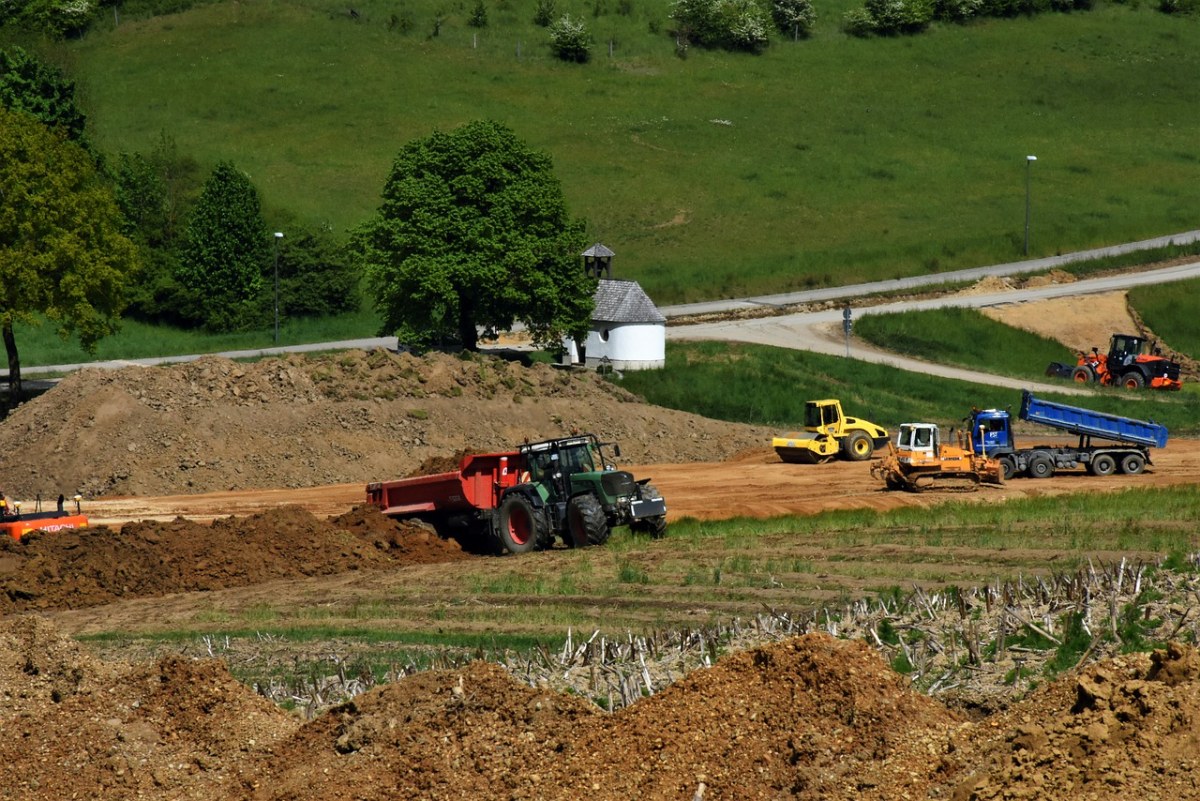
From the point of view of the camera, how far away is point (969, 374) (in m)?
67.6

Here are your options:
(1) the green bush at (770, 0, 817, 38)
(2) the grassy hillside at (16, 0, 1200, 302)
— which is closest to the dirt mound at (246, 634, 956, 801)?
(2) the grassy hillside at (16, 0, 1200, 302)

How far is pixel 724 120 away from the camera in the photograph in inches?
4648

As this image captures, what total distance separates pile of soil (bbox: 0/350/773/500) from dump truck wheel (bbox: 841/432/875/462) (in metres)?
4.64

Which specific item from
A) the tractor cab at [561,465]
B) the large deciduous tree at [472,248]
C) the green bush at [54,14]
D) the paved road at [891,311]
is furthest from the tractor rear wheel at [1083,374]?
the green bush at [54,14]

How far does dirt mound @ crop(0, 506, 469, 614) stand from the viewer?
29.1 m

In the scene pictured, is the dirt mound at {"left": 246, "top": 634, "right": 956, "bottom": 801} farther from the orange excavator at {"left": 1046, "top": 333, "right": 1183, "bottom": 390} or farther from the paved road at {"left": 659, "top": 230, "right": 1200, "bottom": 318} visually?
Result: the paved road at {"left": 659, "top": 230, "right": 1200, "bottom": 318}

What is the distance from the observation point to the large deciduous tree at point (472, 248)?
202 ft

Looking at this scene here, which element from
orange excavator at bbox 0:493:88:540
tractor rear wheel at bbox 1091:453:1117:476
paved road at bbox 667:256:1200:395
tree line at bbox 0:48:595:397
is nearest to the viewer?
orange excavator at bbox 0:493:88:540

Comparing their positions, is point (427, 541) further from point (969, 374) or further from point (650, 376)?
point (969, 374)

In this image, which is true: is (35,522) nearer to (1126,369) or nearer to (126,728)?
(126,728)

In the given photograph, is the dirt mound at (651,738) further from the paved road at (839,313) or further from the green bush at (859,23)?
the green bush at (859,23)

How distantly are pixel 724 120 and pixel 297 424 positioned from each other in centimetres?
7643

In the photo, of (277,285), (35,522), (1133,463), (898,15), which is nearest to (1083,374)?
(1133,463)

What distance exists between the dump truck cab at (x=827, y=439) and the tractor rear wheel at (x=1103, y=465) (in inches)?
287
